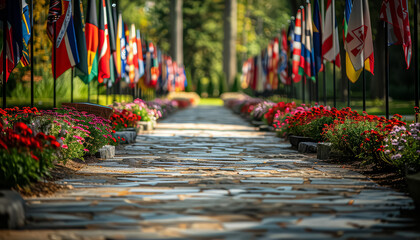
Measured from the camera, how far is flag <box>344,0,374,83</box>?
1653cm

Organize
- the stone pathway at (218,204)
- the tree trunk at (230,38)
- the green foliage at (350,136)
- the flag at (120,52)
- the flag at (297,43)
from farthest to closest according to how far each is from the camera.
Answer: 1. the tree trunk at (230,38)
2. the flag at (297,43)
3. the flag at (120,52)
4. the green foliage at (350,136)
5. the stone pathway at (218,204)

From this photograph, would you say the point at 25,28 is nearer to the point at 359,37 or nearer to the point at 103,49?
the point at 103,49

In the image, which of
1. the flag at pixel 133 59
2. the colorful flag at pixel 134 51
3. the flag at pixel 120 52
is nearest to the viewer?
A: the flag at pixel 120 52

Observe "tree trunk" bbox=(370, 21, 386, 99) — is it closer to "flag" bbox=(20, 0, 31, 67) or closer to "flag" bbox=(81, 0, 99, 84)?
"flag" bbox=(81, 0, 99, 84)

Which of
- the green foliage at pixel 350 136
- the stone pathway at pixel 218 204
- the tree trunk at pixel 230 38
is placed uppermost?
the tree trunk at pixel 230 38

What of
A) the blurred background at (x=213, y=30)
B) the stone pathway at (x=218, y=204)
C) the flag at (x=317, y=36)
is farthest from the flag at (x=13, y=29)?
the blurred background at (x=213, y=30)

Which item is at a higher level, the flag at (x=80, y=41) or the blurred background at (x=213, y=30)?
the blurred background at (x=213, y=30)

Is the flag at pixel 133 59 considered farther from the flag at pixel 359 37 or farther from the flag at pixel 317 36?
the flag at pixel 359 37

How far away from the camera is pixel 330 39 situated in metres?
20.2

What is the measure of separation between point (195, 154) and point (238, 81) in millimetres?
64942

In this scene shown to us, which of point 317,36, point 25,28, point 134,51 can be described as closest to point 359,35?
point 317,36

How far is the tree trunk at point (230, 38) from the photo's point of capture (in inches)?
2936

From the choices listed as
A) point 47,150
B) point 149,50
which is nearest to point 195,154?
point 47,150

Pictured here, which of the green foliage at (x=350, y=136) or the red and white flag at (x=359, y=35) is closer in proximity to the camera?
the green foliage at (x=350, y=136)
